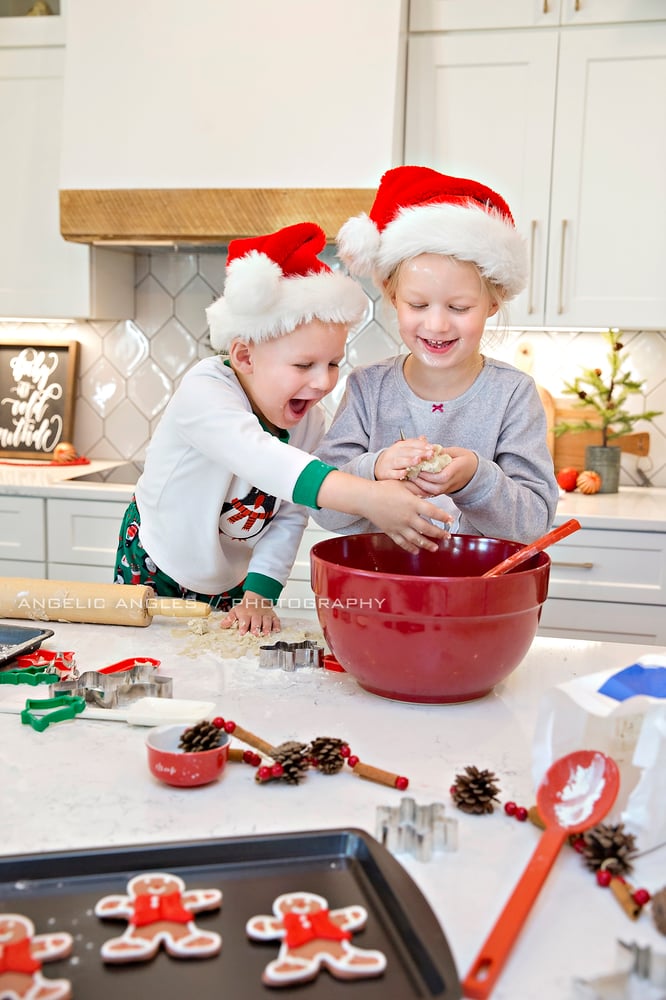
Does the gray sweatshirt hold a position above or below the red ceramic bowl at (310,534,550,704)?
above

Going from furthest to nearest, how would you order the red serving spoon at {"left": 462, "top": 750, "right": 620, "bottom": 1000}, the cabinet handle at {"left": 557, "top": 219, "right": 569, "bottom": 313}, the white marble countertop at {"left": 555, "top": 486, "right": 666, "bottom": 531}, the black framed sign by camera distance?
the black framed sign
the cabinet handle at {"left": 557, "top": 219, "right": 569, "bottom": 313}
the white marble countertop at {"left": 555, "top": 486, "right": 666, "bottom": 531}
the red serving spoon at {"left": 462, "top": 750, "right": 620, "bottom": 1000}

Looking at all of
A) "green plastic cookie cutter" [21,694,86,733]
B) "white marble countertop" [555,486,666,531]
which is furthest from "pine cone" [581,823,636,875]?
"white marble countertop" [555,486,666,531]

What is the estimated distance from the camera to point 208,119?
2430 mm

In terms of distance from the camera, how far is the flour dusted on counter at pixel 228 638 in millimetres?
1147

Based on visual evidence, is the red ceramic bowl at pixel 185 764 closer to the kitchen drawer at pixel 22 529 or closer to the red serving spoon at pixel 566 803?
the red serving spoon at pixel 566 803

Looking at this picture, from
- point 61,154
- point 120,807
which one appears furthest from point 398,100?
point 120,807

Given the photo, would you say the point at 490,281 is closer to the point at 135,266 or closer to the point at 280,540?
the point at 280,540

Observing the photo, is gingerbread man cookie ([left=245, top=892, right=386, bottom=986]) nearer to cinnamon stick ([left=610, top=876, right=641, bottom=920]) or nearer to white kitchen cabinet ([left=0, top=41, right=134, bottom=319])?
cinnamon stick ([left=610, top=876, right=641, bottom=920])

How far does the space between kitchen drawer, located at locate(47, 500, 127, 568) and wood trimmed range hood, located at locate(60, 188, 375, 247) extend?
0.74m

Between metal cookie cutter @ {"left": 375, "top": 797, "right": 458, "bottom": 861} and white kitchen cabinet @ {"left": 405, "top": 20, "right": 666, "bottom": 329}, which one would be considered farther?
white kitchen cabinet @ {"left": 405, "top": 20, "right": 666, "bottom": 329}

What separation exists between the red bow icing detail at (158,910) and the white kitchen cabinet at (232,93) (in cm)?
208

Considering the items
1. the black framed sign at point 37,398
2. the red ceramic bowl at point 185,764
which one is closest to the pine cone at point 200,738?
the red ceramic bowl at point 185,764

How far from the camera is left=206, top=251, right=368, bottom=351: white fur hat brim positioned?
1.30 meters

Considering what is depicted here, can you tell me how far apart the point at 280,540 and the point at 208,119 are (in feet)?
4.64
